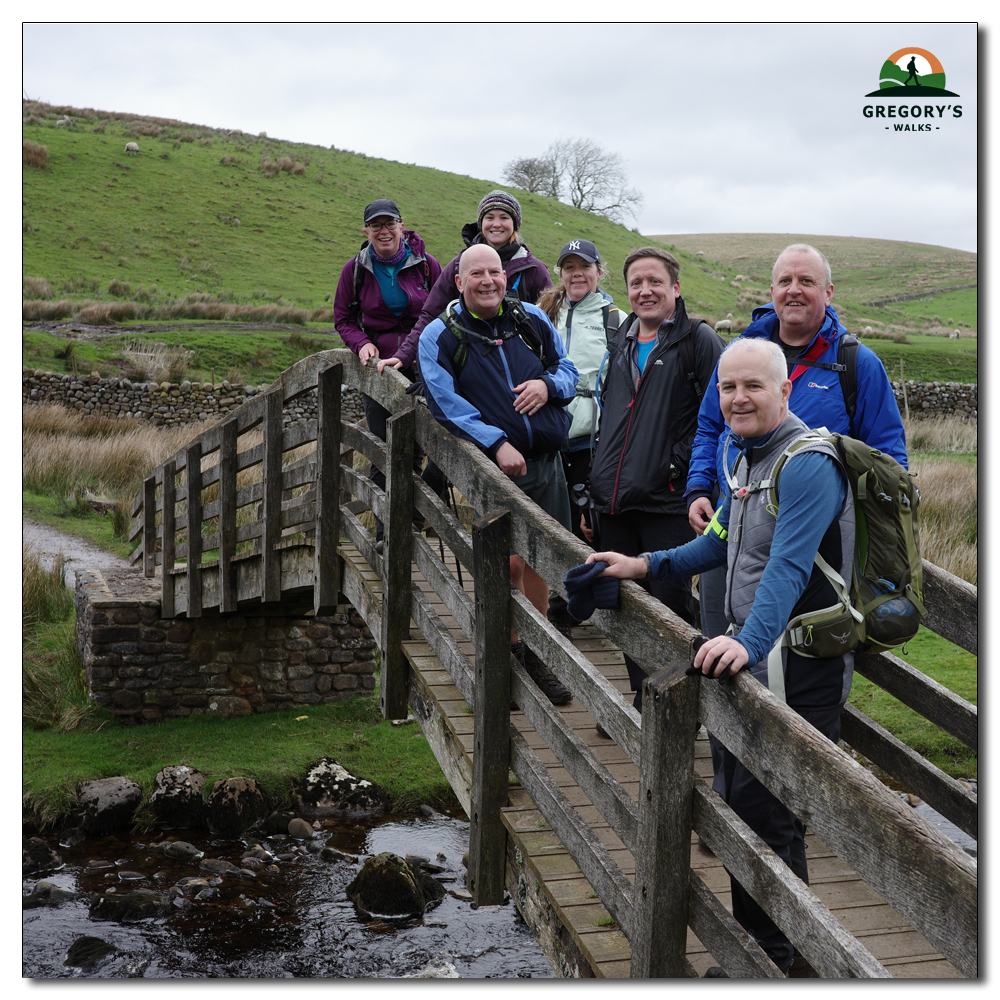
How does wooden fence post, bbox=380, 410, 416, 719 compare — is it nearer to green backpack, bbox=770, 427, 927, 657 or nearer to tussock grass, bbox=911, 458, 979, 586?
green backpack, bbox=770, 427, 927, 657

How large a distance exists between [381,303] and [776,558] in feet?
11.5

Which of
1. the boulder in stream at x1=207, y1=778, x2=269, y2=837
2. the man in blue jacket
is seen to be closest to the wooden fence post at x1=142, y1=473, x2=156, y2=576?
the boulder in stream at x1=207, y1=778, x2=269, y2=837

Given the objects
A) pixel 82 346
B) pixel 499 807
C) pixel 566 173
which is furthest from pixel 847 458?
pixel 566 173

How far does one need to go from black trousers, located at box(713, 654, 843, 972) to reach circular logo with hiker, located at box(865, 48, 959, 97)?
2843 mm

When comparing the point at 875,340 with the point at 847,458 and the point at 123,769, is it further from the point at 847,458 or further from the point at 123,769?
the point at 847,458

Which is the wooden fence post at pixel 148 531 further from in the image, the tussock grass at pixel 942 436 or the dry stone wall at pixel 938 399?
the dry stone wall at pixel 938 399

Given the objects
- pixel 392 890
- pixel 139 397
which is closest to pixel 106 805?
pixel 392 890

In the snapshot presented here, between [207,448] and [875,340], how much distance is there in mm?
21590

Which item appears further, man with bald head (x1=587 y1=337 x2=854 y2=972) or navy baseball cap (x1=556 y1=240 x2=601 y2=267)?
navy baseball cap (x1=556 y1=240 x2=601 y2=267)

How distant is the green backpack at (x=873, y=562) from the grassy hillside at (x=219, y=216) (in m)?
25.3

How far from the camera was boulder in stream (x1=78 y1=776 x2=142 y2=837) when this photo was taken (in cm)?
727

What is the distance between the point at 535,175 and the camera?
40594mm

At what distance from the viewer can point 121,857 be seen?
6910mm

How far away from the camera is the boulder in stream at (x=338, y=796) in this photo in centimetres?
773
